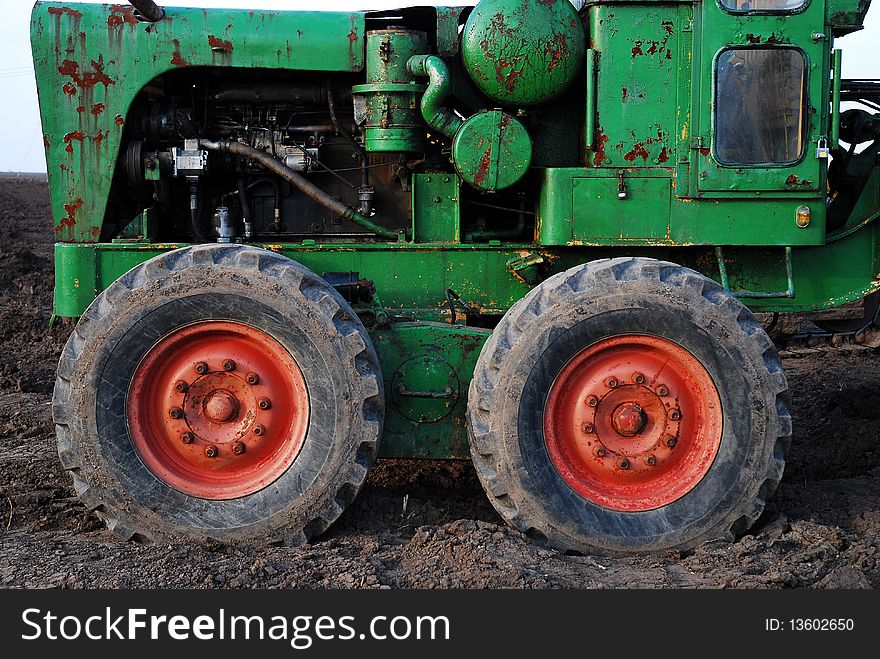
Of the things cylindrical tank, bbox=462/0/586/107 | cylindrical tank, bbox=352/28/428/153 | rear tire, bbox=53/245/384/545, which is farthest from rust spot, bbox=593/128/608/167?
rear tire, bbox=53/245/384/545

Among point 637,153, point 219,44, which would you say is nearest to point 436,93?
point 637,153

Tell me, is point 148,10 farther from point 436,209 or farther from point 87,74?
point 436,209

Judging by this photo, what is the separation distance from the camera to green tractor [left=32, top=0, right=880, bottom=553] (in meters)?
5.41

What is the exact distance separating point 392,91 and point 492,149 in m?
0.71

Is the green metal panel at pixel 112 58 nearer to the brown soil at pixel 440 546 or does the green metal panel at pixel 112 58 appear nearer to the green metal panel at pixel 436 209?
the green metal panel at pixel 436 209

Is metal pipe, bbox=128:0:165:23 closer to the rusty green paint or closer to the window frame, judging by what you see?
the rusty green paint

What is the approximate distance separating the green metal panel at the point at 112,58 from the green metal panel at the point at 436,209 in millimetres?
832

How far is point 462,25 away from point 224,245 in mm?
Result: 2065

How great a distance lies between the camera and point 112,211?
6430 mm

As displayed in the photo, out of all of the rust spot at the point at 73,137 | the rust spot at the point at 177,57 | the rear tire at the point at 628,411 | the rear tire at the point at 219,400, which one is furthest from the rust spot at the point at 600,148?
the rust spot at the point at 73,137

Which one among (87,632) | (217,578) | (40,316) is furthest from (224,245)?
(40,316)

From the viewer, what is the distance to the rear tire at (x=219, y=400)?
213 inches

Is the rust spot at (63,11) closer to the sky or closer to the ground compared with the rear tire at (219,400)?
closer to the sky

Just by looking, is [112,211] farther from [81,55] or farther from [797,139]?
[797,139]
